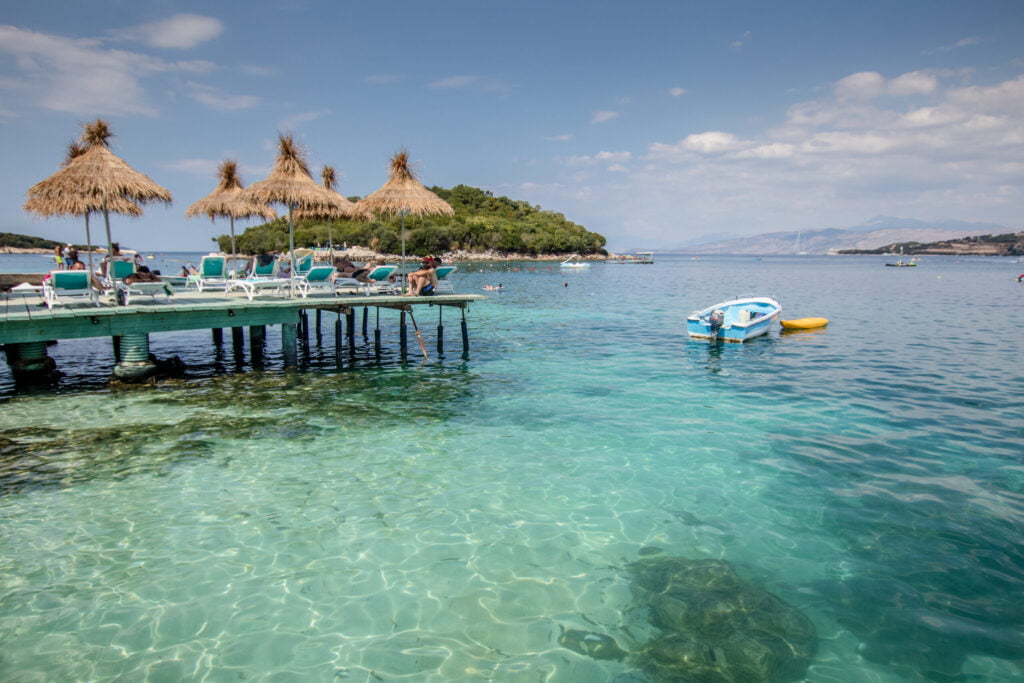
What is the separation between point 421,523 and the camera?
6.79 m

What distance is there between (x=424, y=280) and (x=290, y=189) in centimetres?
474

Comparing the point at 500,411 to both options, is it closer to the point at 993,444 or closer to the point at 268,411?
the point at 268,411

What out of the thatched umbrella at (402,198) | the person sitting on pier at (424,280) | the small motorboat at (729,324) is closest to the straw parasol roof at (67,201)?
the thatched umbrella at (402,198)

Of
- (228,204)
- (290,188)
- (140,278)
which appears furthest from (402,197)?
(140,278)

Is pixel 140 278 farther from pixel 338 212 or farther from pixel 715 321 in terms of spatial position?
pixel 715 321

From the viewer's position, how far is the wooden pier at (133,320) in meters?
11.5

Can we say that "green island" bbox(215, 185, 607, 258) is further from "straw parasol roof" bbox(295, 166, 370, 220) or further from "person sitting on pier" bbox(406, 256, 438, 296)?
"person sitting on pier" bbox(406, 256, 438, 296)

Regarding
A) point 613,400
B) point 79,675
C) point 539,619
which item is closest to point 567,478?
point 539,619

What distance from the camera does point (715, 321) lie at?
1984cm

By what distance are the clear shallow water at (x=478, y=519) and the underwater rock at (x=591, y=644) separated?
0.08 meters

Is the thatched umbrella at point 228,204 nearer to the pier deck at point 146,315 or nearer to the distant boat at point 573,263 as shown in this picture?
Result: the pier deck at point 146,315

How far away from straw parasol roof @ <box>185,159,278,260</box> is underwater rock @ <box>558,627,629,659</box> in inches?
638

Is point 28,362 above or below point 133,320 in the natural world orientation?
below

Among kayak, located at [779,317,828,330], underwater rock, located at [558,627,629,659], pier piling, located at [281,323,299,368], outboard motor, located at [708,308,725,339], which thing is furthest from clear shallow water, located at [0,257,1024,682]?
kayak, located at [779,317,828,330]
